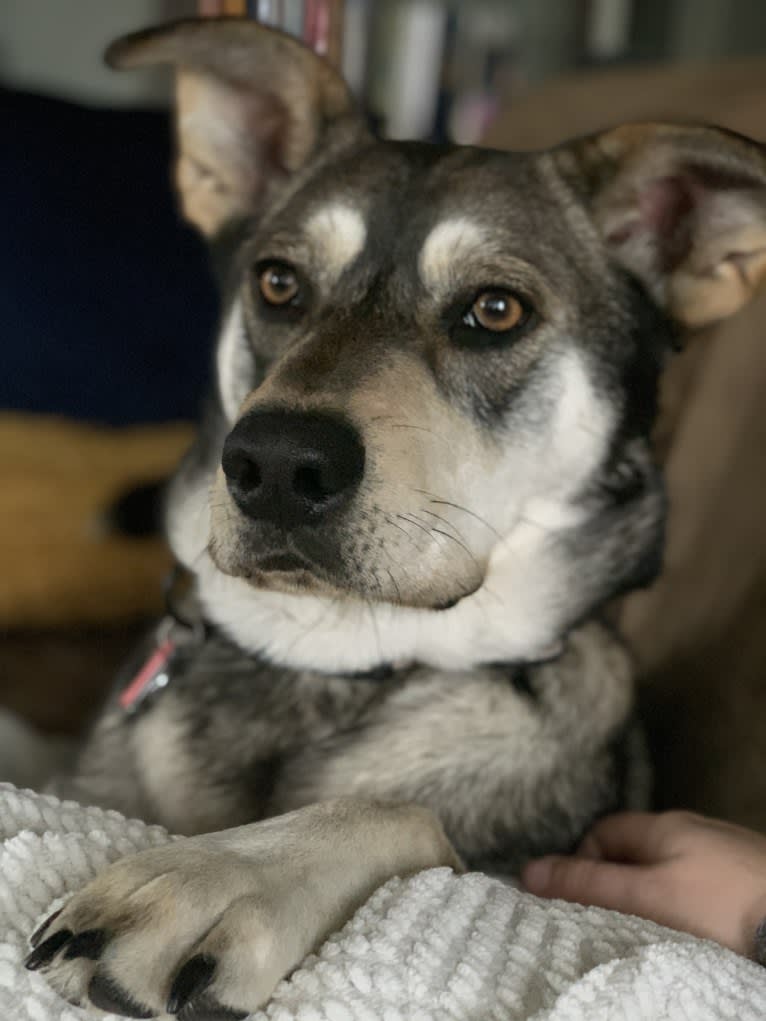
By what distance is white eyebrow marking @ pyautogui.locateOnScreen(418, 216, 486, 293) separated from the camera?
49.4 inches

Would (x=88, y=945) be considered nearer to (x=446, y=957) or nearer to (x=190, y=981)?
(x=190, y=981)

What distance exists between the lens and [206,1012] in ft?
2.44

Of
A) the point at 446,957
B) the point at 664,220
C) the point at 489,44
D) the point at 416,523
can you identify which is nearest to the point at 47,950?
the point at 446,957

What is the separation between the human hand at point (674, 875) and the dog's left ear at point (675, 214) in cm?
69

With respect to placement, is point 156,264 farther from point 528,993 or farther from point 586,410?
point 528,993

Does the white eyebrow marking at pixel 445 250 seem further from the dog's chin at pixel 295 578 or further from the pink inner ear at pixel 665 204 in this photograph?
the dog's chin at pixel 295 578

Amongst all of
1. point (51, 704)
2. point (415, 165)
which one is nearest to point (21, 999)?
point (415, 165)

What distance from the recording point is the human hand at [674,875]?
1.03 metres

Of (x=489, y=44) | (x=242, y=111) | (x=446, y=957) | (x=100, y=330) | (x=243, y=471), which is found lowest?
(x=100, y=330)

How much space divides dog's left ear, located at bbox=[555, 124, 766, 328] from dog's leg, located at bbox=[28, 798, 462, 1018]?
0.88 m

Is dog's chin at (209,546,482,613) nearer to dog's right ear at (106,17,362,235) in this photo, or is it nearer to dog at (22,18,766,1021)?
dog at (22,18,766,1021)

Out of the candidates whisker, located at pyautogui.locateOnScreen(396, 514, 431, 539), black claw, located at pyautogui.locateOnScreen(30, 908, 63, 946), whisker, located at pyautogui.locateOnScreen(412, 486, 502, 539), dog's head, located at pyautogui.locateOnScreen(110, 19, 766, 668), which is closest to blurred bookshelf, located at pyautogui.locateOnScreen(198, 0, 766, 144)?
dog's head, located at pyautogui.locateOnScreen(110, 19, 766, 668)

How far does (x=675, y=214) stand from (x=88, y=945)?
1.18 m

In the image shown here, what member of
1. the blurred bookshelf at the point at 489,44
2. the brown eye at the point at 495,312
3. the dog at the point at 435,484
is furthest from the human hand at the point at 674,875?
the blurred bookshelf at the point at 489,44
